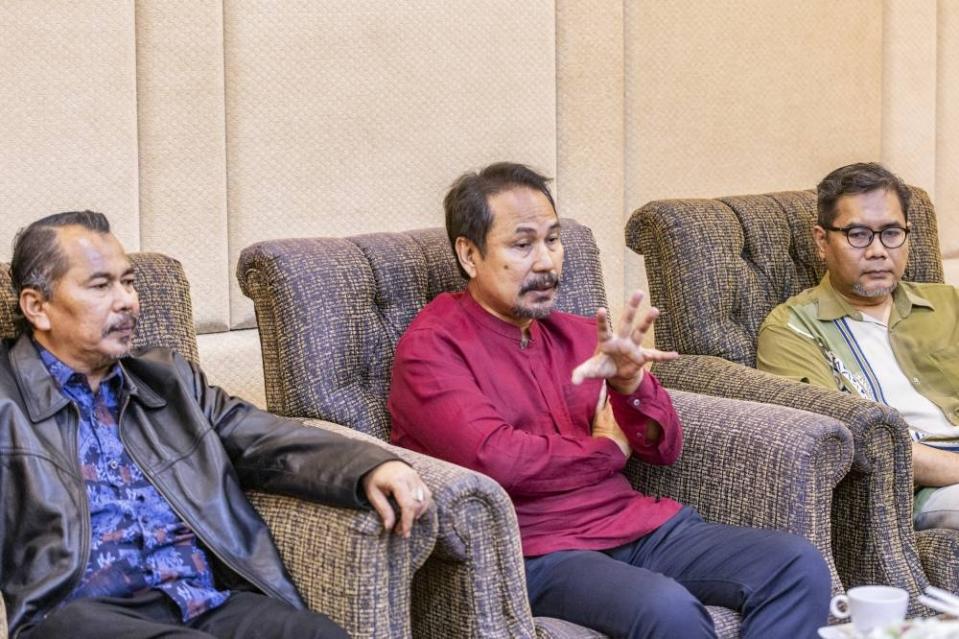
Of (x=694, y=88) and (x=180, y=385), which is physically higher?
(x=694, y=88)

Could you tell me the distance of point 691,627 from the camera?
7.84 feet

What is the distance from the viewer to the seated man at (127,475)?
2.25 metres

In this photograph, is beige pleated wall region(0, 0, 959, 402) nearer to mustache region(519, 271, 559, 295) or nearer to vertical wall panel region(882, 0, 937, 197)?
vertical wall panel region(882, 0, 937, 197)

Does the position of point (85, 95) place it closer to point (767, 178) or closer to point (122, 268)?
point (122, 268)

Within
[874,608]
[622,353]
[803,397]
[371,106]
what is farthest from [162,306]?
[874,608]

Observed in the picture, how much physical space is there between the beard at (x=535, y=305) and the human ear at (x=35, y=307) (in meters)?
0.90

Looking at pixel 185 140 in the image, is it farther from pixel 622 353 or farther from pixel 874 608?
pixel 874 608

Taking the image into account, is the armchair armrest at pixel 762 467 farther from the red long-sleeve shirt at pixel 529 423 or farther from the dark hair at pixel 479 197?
the dark hair at pixel 479 197

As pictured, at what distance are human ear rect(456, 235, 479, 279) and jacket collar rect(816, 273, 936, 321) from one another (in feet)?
3.27

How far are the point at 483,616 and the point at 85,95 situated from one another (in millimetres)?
1637

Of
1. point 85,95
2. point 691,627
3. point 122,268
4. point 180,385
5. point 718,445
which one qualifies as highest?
point 85,95

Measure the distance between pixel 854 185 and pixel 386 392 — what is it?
1318 millimetres

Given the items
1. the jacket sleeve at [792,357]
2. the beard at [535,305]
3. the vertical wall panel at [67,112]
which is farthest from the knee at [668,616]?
the vertical wall panel at [67,112]

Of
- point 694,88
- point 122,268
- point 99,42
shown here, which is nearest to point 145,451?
point 122,268
